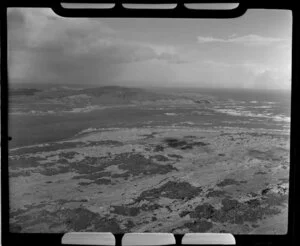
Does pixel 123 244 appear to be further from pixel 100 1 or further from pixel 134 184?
pixel 100 1

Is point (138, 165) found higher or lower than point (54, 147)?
lower

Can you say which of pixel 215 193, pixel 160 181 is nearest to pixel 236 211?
pixel 215 193

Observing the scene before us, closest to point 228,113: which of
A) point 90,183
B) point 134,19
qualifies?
point 134,19

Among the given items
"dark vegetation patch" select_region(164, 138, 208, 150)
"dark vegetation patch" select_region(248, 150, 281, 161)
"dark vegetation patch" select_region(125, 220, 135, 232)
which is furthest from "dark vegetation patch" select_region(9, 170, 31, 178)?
"dark vegetation patch" select_region(248, 150, 281, 161)

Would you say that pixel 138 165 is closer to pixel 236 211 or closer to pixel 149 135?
pixel 149 135

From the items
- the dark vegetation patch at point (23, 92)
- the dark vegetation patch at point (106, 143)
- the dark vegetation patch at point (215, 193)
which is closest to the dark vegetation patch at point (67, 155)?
the dark vegetation patch at point (106, 143)

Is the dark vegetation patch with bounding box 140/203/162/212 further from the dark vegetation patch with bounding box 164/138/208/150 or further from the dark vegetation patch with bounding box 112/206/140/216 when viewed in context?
the dark vegetation patch with bounding box 164/138/208/150
